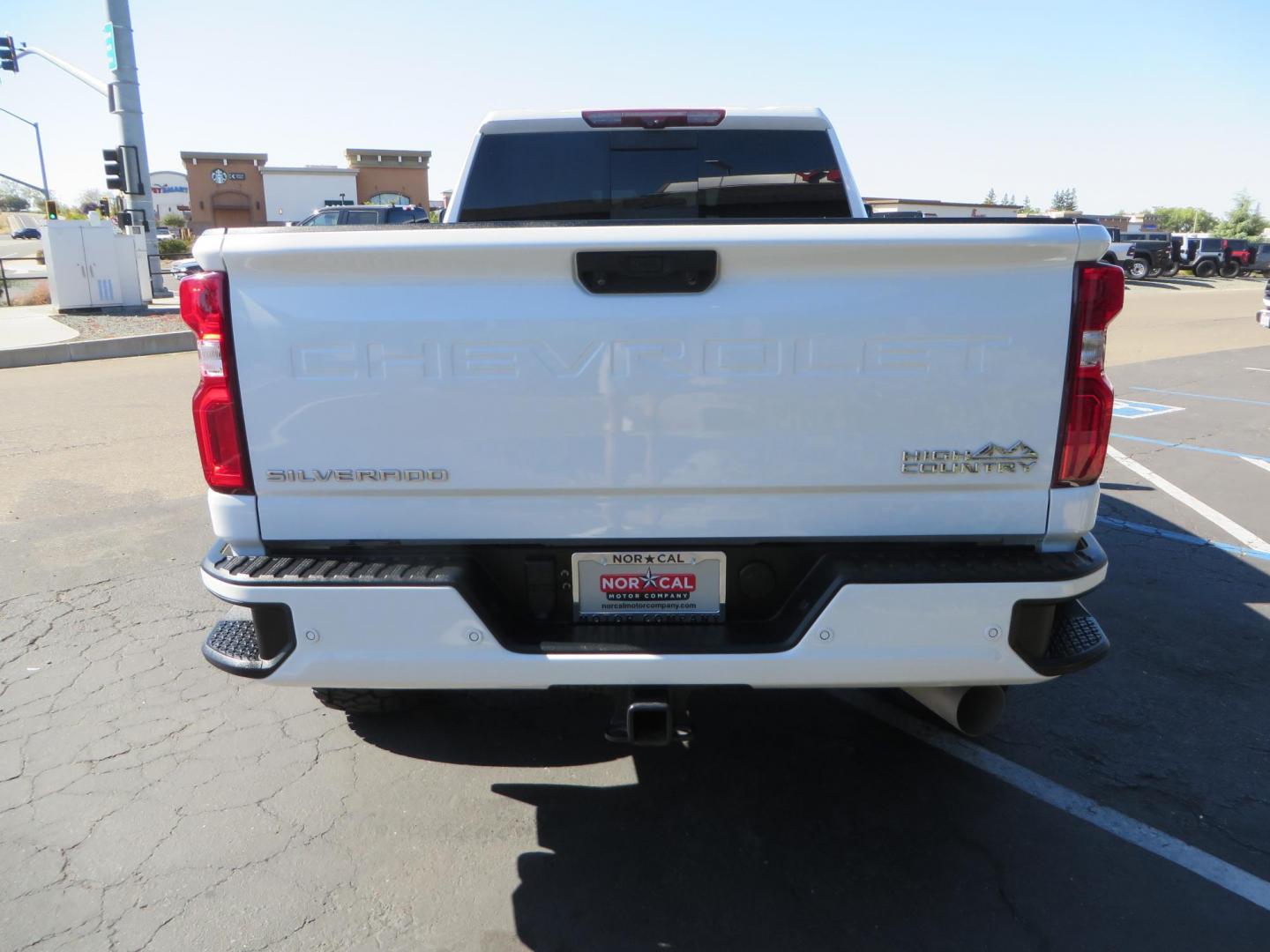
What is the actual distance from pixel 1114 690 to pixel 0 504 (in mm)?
7204

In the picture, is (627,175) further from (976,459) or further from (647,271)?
(976,459)

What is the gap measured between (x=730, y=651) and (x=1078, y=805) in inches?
60.4

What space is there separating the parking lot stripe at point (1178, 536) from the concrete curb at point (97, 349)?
14.3 meters

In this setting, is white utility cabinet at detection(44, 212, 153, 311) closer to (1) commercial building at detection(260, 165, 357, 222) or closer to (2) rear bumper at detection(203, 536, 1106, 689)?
(2) rear bumper at detection(203, 536, 1106, 689)

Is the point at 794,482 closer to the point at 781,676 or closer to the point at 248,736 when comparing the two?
the point at 781,676

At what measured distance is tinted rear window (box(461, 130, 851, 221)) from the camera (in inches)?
165

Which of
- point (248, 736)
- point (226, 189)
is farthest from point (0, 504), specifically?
point (226, 189)

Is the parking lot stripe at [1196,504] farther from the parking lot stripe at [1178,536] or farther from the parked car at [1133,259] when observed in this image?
the parked car at [1133,259]

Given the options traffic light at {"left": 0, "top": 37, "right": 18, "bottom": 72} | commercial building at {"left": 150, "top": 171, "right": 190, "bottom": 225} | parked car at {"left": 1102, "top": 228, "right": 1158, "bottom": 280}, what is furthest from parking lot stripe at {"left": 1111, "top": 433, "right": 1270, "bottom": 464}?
commercial building at {"left": 150, "top": 171, "right": 190, "bottom": 225}

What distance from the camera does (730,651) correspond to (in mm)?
2496

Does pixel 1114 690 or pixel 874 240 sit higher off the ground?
pixel 874 240

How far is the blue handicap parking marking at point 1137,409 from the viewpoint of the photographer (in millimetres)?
10203

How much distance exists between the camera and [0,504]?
6582mm

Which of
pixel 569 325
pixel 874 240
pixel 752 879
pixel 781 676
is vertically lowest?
pixel 752 879
